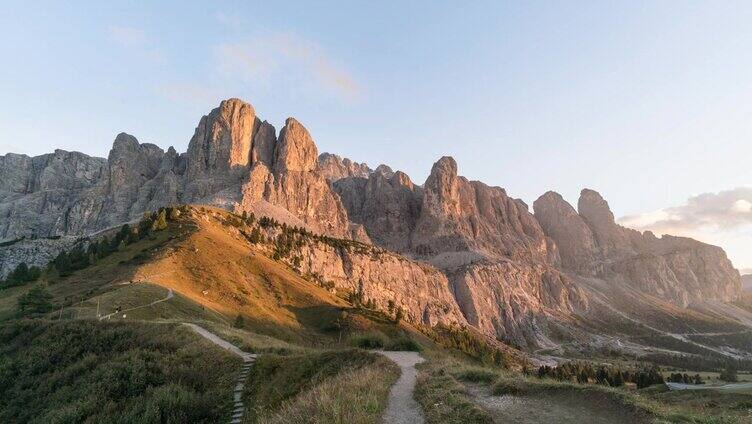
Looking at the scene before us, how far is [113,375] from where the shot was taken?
1142 inches

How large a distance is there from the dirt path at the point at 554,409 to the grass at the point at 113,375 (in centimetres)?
1493

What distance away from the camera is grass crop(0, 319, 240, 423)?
78.4ft

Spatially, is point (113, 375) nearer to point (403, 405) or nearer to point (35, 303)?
point (403, 405)

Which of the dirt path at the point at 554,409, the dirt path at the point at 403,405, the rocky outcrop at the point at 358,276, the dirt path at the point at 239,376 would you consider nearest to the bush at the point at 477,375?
the dirt path at the point at 403,405

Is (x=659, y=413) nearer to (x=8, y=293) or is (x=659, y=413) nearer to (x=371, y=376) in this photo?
(x=371, y=376)

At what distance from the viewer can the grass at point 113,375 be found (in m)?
23.9

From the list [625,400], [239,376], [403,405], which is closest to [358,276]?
[239,376]

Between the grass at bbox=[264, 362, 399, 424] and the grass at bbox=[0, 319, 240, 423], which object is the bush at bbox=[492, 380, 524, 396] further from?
the grass at bbox=[0, 319, 240, 423]

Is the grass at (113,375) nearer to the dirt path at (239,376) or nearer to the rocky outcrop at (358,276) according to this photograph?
the dirt path at (239,376)

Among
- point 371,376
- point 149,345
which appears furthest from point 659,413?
point 149,345

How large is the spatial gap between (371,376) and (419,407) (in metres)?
3.20

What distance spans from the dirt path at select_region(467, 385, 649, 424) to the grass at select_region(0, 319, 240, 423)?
14933mm

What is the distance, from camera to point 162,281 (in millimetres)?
69688

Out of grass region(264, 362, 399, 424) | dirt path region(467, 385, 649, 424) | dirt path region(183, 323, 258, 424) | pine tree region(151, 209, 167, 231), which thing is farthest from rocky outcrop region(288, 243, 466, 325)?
dirt path region(467, 385, 649, 424)
